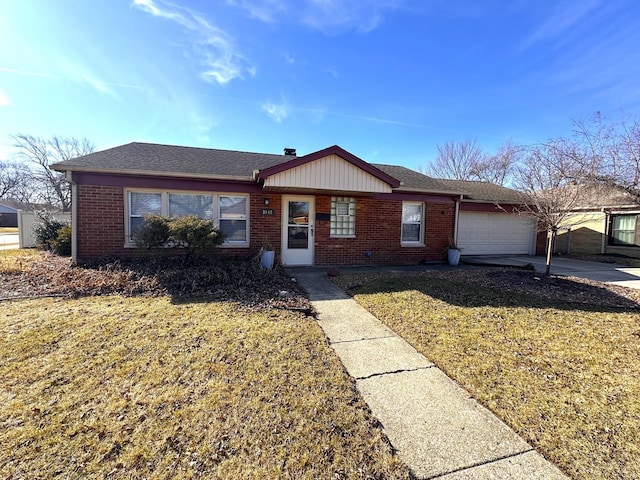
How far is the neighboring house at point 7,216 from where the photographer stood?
4407 cm

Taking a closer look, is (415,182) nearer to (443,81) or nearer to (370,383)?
(443,81)

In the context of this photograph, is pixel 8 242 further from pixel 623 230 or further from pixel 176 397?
pixel 623 230

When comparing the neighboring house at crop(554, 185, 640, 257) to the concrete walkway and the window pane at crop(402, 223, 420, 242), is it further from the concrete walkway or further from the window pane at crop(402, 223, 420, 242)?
the concrete walkway

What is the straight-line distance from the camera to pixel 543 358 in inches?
139

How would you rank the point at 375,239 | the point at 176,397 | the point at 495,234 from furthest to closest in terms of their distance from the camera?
1. the point at 495,234
2. the point at 375,239
3. the point at 176,397

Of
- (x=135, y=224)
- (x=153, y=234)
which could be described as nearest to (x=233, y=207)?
(x=153, y=234)

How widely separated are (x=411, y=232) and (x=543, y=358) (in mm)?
7344

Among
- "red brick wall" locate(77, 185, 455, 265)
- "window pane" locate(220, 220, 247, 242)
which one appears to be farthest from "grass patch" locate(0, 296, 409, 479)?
"window pane" locate(220, 220, 247, 242)

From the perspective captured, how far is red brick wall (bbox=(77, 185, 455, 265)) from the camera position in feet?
25.1

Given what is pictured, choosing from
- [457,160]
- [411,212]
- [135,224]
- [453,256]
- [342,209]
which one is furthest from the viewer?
[457,160]

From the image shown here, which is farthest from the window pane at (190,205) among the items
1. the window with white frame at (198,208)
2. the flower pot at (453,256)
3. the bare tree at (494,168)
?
the bare tree at (494,168)

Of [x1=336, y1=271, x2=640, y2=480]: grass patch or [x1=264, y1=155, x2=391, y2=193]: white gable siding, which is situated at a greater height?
[x1=264, y1=155, x2=391, y2=193]: white gable siding

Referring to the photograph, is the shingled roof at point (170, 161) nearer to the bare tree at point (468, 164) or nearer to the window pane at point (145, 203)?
the window pane at point (145, 203)

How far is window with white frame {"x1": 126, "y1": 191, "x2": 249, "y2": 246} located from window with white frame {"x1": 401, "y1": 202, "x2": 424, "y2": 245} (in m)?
5.64
